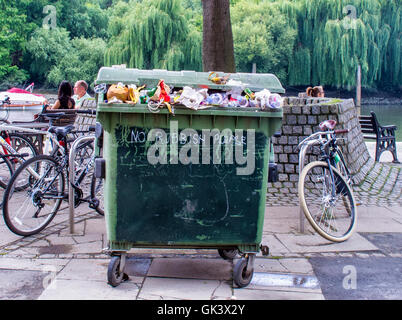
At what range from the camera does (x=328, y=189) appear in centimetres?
540

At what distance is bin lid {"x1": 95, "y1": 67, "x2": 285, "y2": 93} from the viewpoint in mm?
3918

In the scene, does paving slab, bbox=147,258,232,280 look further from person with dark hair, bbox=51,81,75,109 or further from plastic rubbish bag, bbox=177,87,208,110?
person with dark hair, bbox=51,81,75,109

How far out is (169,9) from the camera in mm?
37031

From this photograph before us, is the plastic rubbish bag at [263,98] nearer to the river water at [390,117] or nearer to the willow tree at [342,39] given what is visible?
the river water at [390,117]

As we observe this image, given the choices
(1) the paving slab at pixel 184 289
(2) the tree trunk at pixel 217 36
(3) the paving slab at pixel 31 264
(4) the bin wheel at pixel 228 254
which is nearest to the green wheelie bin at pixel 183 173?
(1) the paving slab at pixel 184 289

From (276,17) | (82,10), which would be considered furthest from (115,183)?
(82,10)

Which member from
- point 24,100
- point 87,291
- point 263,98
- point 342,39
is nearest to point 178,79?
point 263,98

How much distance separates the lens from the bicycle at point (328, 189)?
519cm

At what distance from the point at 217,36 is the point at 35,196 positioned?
172 inches

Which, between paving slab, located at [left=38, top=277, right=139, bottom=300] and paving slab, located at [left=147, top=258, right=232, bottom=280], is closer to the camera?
paving slab, located at [left=38, top=277, right=139, bottom=300]

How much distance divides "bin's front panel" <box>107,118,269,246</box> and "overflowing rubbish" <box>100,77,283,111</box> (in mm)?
182

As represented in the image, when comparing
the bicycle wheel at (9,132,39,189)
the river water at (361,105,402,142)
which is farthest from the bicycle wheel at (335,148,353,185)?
the river water at (361,105,402,142)

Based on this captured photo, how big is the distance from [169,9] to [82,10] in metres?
28.6
